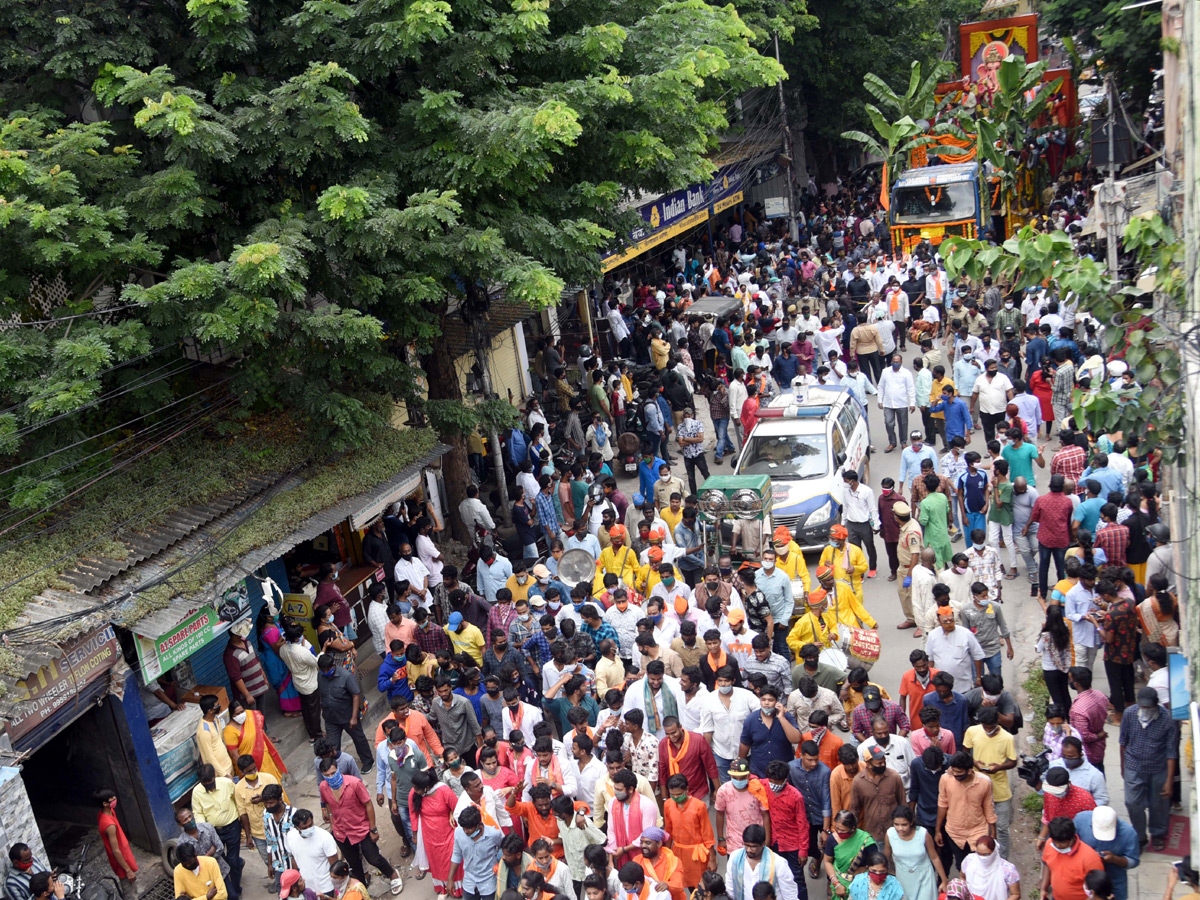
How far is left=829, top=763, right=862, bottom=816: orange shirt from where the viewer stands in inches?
315

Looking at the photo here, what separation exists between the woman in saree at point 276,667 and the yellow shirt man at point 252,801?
218cm

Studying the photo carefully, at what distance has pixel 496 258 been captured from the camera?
12414mm

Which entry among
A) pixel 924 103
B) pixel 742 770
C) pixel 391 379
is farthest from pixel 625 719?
pixel 924 103

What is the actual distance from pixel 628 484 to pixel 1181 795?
10993 mm

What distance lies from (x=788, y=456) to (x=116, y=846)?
28.6 feet

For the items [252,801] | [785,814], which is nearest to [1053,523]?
[785,814]

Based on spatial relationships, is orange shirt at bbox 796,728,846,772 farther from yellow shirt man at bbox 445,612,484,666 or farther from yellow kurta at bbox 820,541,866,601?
yellow shirt man at bbox 445,612,484,666

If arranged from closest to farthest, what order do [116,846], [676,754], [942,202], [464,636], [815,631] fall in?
[676,754] → [116,846] → [815,631] → [464,636] → [942,202]

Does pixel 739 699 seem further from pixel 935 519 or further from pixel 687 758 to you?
pixel 935 519

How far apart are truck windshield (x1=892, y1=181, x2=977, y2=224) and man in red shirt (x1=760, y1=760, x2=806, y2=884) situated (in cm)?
2238

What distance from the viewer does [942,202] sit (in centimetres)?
2798

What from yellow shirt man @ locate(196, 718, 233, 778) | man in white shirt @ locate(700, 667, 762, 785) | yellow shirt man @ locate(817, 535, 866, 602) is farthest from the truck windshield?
yellow shirt man @ locate(196, 718, 233, 778)

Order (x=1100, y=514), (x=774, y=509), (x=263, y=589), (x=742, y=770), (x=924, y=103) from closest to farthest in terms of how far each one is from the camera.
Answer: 1. (x=742, y=770)
2. (x=1100, y=514)
3. (x=263, y=589)
4. (x=774, y=509)
5. (x=924, y=103)

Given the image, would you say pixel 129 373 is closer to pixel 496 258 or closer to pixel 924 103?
pixel 496 258
